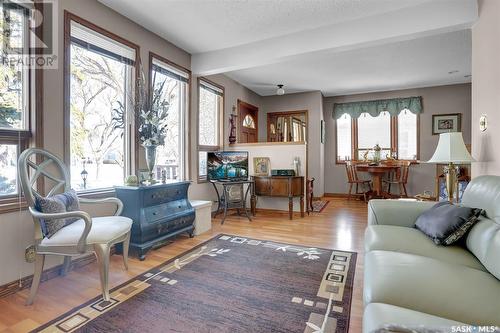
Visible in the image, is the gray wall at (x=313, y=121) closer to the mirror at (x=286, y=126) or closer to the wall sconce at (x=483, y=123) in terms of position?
the mirror at (x=286, y=126)

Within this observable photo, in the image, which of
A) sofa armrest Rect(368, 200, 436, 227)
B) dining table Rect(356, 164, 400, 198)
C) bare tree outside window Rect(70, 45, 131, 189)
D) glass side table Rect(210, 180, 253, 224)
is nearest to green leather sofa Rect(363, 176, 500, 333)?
sofa armrest Rect(368, 200, 436, 227)

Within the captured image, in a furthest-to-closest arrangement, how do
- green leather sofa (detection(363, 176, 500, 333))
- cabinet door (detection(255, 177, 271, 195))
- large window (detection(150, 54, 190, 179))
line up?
cabinet door (detection(255, 177, 271, 195)) < large window (detection(150, 54, 190, 179)) < green leather sofa (detection(363, 176, 500, 333))

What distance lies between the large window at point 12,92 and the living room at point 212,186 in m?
0.01

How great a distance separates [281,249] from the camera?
9.52 feet

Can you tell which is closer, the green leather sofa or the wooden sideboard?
the green leather sofa

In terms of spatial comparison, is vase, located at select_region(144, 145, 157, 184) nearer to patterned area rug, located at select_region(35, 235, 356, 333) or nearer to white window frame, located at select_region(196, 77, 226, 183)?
patterned area rug, located at select_region(35, 235, 356, 333)

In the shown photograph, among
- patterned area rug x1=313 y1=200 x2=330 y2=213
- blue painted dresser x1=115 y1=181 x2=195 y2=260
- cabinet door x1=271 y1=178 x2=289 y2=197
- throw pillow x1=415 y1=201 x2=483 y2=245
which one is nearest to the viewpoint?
throw pillow x1=415 y1=201 x2=483 y2=245

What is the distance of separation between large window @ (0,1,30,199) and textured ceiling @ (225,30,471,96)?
118 inches

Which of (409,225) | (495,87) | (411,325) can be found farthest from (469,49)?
(411,325)

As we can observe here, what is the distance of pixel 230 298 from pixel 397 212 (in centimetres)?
157

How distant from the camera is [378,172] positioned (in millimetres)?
5727

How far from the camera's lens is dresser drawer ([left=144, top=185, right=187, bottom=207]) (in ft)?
9.05

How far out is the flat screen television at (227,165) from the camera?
4.31m

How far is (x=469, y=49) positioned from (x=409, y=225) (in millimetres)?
3429
